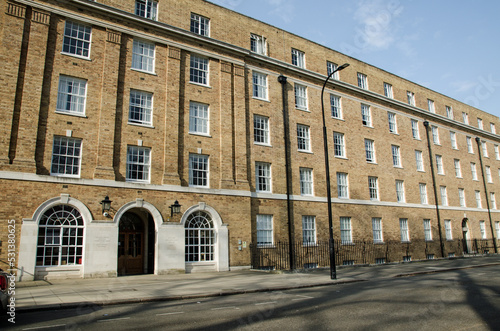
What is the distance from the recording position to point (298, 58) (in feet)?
89.0

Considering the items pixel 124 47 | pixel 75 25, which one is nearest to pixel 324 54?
pixel 124 47

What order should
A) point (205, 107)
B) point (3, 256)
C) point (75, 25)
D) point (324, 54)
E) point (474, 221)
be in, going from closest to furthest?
point (3, 256) < point (75, 25) < point (205, 107) < point (324, 54) < point (474, 221)

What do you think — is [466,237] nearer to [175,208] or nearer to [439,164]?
[439,164]

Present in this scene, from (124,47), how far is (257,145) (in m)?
9.54

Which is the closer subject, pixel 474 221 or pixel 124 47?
pixel 124 47

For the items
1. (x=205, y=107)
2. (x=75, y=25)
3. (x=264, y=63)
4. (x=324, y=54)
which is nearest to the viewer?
(x=75, y=25)

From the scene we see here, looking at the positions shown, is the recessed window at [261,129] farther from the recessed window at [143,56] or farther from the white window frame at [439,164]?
the white window frame at [439,164]

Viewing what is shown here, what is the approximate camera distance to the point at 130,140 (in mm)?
18781

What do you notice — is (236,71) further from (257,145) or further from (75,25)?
(75,25)

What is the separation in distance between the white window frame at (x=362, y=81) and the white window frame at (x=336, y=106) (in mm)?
3217

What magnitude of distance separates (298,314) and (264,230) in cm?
1371

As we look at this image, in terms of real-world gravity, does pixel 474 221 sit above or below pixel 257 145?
below

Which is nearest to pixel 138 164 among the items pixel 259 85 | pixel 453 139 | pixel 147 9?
pixel 147 9

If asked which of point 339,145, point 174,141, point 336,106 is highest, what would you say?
point 336,106
